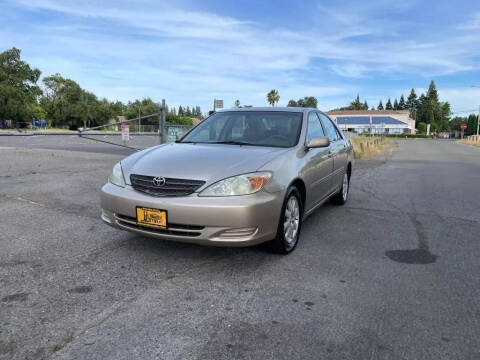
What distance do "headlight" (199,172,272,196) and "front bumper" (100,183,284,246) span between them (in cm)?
5

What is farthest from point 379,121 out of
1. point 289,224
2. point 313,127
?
point 289,224

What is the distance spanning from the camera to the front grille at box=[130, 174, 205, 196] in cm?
327

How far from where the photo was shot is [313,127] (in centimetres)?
487

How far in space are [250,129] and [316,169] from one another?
905mm

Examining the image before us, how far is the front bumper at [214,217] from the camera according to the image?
314 cm

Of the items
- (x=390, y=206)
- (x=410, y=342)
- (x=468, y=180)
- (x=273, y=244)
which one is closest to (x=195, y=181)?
(x=273, y=244)

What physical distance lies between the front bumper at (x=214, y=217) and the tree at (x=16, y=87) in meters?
68.9

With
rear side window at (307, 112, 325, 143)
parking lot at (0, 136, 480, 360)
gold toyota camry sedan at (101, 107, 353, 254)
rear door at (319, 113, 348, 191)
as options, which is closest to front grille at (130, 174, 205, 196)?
gold toyota camry sedan at (101, 107, 353, 254)

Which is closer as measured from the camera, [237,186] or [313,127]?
[237,186]

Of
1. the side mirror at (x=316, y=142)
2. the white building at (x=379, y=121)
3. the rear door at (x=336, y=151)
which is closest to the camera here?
the side mirror at (x=316, y=142)

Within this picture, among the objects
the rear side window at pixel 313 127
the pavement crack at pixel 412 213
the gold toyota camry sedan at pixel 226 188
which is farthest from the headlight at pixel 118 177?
the pavement crack at pixel 412 213

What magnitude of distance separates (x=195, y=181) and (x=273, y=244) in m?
0.99

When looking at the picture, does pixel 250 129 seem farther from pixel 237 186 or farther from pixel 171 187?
pixel 171 187

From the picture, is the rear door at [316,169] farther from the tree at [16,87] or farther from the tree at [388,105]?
the tree at [388,105]
